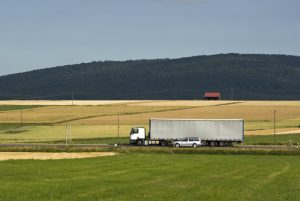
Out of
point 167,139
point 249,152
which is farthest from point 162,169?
point 167,139

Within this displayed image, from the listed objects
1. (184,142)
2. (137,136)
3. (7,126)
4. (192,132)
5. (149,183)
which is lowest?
(149,183)

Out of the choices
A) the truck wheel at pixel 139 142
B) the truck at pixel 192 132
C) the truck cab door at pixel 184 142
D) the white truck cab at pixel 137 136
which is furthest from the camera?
the truck at pixel 192 132

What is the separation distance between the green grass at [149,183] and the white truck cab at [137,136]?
134 ft

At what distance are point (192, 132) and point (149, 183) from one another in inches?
2207

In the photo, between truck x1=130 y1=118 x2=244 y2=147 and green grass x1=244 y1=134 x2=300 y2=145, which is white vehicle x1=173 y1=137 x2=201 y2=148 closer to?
truck x1=130 y1=118 x2=244 y2=147

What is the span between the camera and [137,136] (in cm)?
9138

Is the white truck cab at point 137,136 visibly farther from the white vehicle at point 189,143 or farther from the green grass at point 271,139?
the green grass at point 271,139

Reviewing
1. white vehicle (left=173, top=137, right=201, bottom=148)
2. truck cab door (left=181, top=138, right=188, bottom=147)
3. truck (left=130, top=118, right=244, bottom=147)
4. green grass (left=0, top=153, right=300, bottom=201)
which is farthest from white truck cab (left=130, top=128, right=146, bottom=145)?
green grass (left=0, top=153, right=300, bottom=201)

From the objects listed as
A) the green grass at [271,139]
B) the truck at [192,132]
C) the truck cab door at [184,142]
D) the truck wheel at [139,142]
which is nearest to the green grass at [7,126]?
the truck wheel at [139,142]

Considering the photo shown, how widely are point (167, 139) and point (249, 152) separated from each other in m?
18.6

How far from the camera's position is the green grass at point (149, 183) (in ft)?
98.3

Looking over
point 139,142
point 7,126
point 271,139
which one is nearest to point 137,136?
point 139,142

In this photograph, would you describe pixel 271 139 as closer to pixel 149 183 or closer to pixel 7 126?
pixel 7 126

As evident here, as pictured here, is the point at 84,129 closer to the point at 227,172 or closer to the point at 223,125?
the point at 223,125
